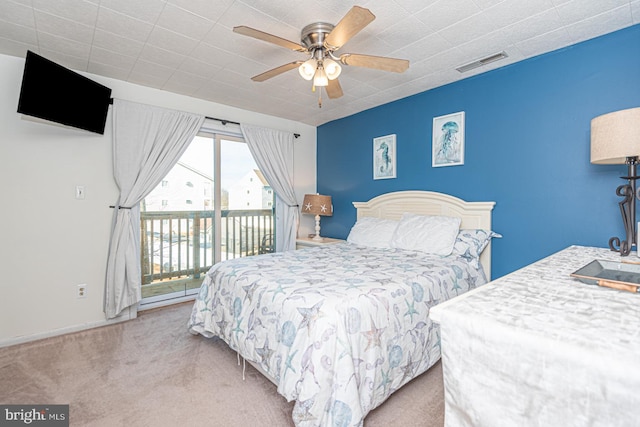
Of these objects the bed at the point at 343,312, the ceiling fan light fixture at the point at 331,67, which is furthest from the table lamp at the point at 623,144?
the ceiling fan light fixture at the point at 331,67

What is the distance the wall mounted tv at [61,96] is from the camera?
2.19m

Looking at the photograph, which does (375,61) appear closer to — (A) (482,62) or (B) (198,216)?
(A) (482,62)

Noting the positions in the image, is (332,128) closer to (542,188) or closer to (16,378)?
(542,188)

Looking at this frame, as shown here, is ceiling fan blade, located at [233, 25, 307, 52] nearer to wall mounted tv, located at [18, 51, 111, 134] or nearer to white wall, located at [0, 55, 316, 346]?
wall mounted tv, located at [18, 51, 111, 134]

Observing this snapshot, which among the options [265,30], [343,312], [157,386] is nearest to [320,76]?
[265,30]

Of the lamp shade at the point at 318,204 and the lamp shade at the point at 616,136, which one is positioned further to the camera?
the lamp shade at the point at 318,204

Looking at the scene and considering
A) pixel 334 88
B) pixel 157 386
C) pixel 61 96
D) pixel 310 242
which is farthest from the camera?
pixel 310 242

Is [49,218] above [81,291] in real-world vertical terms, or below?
above

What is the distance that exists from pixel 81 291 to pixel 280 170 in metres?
2.61

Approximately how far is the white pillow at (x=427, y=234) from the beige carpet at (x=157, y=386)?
101 centimetres

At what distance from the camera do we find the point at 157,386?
6.16ft

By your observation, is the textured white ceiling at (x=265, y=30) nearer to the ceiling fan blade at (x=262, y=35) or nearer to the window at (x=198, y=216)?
the ceiling fan blade at (x=262, y=35)

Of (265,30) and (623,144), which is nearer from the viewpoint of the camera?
(623,144)

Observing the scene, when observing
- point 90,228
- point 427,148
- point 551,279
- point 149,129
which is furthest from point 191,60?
point 551,279
